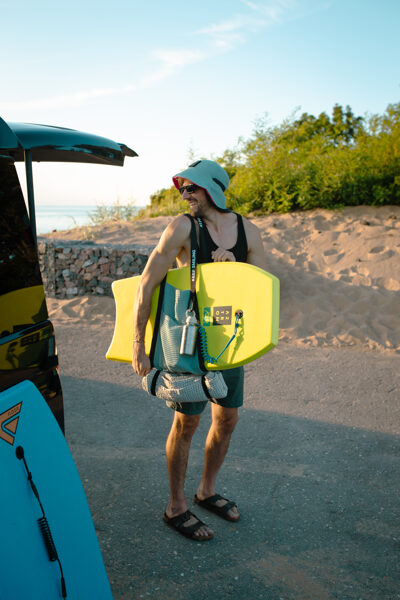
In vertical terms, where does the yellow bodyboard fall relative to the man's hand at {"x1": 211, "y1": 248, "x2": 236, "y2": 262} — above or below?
below

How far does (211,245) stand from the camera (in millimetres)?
2746

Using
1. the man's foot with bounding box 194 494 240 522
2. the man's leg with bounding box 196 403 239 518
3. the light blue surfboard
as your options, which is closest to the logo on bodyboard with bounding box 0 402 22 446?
the light blue surfboard

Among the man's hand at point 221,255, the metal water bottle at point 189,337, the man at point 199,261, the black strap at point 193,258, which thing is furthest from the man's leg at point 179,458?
the man's hand at point 221,255

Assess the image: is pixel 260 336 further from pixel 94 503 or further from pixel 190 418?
pixel 94 503

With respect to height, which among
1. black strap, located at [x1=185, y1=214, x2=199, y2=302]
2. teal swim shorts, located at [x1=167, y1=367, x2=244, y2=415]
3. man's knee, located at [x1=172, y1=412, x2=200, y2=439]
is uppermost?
black strap, located at [x1=185, y1=214, x2=199, y2=302]

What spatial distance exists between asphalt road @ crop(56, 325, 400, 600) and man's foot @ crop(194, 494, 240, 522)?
0.04m

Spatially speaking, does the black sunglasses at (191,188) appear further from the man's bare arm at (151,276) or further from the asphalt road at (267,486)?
the asphalt road at (267,486)

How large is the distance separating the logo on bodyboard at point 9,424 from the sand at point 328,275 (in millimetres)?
5191

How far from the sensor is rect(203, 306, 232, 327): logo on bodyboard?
258 centimetres

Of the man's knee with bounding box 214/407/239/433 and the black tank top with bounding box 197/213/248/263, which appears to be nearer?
the black tank top with bounding box 197/213/248/263

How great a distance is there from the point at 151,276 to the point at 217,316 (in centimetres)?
43

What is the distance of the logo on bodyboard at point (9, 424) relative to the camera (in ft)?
5.28

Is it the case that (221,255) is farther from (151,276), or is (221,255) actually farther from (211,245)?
(151,276)

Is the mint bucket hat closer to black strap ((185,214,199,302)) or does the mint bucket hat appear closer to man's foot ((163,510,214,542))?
black strap ((185,214,199,302))
